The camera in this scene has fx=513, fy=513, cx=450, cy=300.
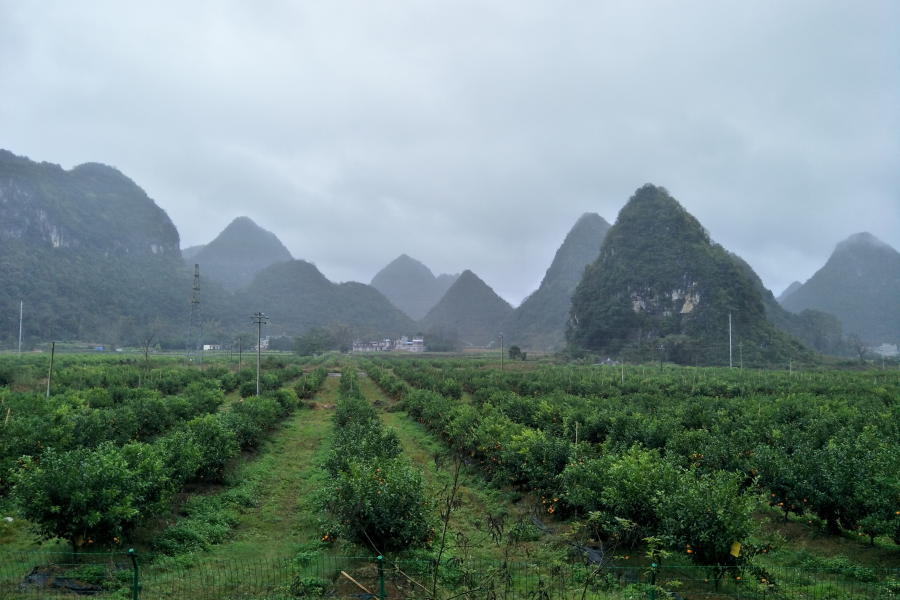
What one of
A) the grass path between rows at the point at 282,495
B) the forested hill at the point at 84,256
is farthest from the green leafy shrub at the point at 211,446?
the forested hill at the point at 84,256

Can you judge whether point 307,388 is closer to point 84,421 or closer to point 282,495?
point 84,421

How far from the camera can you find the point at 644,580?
7684 mm

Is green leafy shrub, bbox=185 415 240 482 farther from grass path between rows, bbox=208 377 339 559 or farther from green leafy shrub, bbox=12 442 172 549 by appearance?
green leafy shrub, bbox=12 442 172 549

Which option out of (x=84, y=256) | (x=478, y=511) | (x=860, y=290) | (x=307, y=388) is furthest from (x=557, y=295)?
(x=478, y=511)

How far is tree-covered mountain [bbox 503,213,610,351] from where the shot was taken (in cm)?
12588

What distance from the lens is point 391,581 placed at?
722 centimetres

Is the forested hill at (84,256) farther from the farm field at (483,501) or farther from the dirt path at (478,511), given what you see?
the dirt path at (478,511)

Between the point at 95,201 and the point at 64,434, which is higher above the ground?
the point at 95,201

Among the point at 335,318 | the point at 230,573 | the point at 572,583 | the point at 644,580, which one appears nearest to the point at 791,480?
the point at 644,580

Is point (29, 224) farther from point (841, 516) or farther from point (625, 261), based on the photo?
point (841, 516)

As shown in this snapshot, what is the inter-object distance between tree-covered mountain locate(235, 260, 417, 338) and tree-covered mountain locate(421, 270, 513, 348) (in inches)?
621

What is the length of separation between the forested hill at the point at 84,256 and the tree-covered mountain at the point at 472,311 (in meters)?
73.7

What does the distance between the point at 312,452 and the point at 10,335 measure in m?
73.7

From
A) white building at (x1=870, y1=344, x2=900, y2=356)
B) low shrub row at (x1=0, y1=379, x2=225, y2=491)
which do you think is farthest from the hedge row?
white building at (x1=870, y1=344, x2=900, y2=356)
